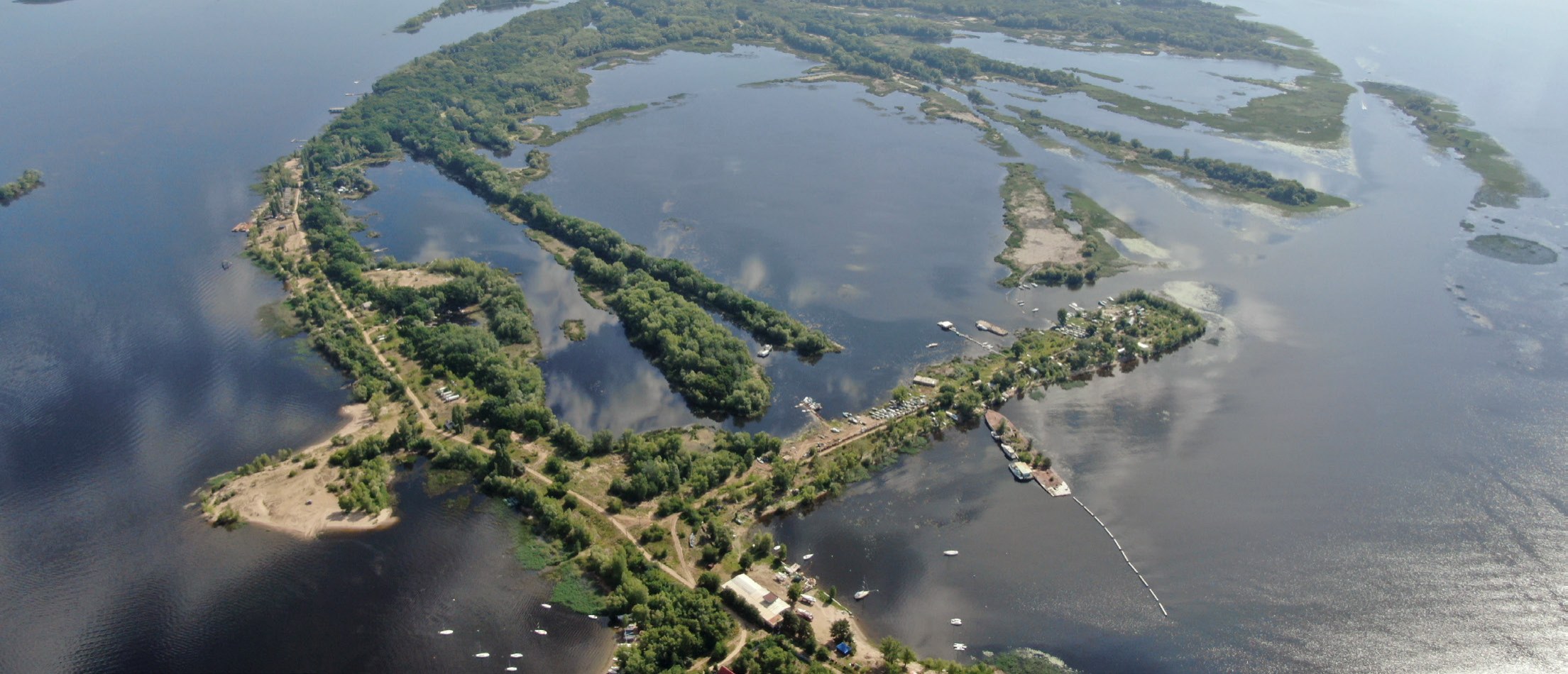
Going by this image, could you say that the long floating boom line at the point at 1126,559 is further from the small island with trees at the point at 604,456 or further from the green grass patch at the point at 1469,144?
the green grass patch at the point at 1469,144

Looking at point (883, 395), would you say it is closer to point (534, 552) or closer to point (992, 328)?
point (992, 328)

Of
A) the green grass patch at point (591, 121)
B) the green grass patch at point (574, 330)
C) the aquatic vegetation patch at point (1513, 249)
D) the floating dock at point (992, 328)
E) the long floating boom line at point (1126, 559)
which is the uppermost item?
the aquatic vegetation patch at point (1513, 249)

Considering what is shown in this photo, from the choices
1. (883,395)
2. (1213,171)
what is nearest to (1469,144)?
→ (1213,171)

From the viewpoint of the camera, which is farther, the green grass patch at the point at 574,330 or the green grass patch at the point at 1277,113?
the green grass patch at the point at 1277,113

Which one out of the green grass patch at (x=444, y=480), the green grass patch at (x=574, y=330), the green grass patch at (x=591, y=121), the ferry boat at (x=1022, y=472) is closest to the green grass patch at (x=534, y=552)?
the green grass patch at (x=444, y=480)

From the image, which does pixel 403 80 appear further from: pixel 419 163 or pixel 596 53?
pixel 596 53

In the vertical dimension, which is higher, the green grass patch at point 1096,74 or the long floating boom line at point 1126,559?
the green grass patch at point 1096,74
